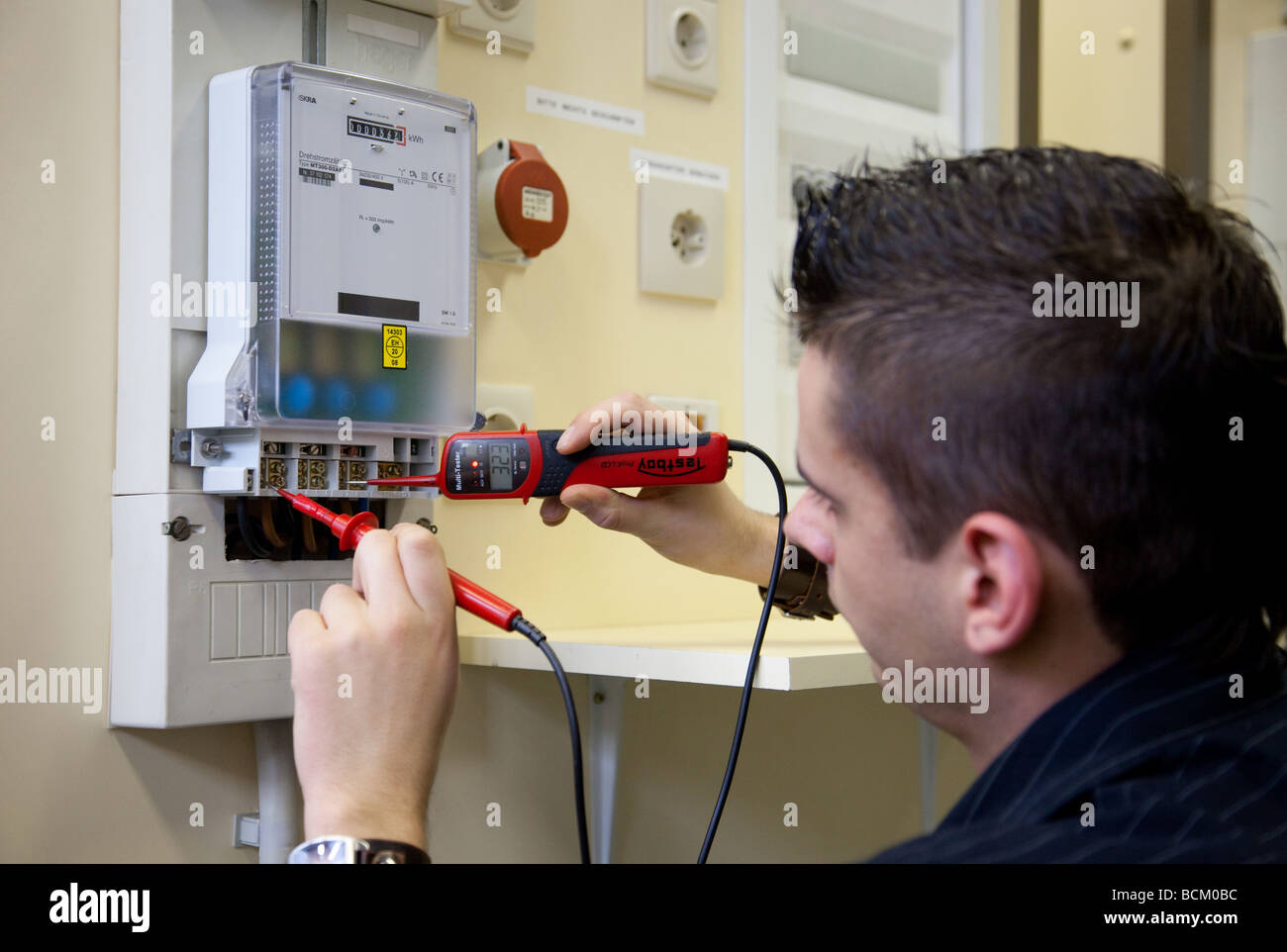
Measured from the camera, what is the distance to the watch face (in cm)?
64

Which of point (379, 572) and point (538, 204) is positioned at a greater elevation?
point (538, 204)

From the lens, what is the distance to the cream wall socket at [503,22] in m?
1.21

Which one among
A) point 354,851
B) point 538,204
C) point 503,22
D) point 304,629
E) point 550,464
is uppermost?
point 503,22

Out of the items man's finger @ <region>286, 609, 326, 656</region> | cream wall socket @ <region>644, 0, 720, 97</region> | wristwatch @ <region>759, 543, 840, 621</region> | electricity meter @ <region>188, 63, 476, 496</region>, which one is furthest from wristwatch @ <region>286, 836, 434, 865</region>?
cream wall socket @ <region>644, 0, 720, 97</region>

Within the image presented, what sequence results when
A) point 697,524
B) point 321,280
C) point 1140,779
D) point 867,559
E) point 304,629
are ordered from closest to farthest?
1. point 1140,779
2. point 867,559
3. point 304,629
4. point 321,280
5. point 697,524

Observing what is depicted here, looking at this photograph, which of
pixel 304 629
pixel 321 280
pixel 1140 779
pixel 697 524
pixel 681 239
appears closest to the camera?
pixel 1140 779

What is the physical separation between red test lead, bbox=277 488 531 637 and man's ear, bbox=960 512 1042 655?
32 centimetres

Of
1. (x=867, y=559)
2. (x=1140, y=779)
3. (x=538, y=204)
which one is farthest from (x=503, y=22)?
(x=1140, y=779)

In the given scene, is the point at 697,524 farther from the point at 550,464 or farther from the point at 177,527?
the point at 177,527

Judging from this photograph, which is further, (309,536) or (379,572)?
A: (309,536)

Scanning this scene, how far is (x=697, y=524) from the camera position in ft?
3.66

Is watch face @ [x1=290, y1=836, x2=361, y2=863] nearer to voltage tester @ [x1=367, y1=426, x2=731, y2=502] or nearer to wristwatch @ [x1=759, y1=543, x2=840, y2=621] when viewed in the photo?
voltage tester @ [x1=367, y1=426, x2=731, y2=502]

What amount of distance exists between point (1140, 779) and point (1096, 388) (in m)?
0.17

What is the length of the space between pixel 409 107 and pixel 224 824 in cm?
63
